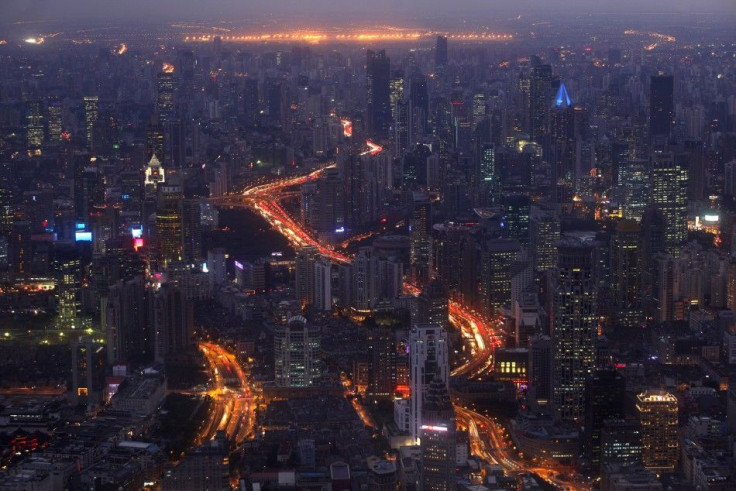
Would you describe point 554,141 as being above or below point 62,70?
below

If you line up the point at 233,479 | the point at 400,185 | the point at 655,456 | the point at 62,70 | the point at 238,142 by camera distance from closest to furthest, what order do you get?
the point at 233,479
the point at 655,456
the point at 62,70
the point at 400,185
the point at 238,142

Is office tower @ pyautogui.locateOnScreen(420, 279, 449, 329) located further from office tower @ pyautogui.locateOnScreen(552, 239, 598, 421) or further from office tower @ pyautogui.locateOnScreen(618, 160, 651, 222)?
office tower @ pyautogui.locateOnScreen(618, 160, 651, 222)

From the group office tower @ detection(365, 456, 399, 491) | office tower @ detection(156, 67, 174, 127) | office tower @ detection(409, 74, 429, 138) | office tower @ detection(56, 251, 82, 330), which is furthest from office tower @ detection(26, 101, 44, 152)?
office tower @ detection(365, 456, 399, 491)

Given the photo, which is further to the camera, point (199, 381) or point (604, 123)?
point (604, 123)

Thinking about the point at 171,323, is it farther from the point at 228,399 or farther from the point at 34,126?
the point at 34,126

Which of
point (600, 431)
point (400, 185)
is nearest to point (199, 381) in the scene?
point (600, 431)

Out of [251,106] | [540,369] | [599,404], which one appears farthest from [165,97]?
[599,404]

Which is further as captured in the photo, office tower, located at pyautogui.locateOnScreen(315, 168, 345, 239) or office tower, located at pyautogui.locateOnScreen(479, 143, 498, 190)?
office tower, located at pyautogui.locateOnScreen(479, 143, 498, 190)

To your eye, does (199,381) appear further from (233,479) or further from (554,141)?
(554,141)
